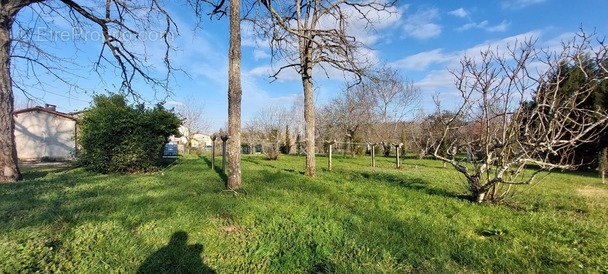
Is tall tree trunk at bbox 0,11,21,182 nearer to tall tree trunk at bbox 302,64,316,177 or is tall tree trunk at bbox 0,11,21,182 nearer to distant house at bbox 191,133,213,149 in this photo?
tall tree trunk at bbox 302,64,316,177

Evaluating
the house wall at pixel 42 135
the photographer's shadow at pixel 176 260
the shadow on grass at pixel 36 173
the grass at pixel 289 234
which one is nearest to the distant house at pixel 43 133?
the house wall at pixel 42 135

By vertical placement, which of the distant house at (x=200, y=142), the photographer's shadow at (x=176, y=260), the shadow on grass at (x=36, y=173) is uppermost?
the distant house at (x=200, y=142)

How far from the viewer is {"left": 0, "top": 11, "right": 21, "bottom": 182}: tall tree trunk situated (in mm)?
7789

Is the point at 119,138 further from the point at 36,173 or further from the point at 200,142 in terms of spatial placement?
the point at 200,142

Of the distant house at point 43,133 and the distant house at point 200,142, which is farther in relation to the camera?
the distant house at point 200,142

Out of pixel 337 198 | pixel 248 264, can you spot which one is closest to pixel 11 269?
pixel 248 264

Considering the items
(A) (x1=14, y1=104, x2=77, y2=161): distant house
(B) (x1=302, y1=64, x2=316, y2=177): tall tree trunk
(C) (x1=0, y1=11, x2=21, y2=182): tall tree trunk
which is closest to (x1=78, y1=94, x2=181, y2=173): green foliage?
(C) (x1=0, y1=11, x2=21, y2=182): tall tree trunk

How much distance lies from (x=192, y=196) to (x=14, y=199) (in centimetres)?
283

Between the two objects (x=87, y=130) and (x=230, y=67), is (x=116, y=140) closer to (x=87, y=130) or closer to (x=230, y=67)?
(x=87, y=130)

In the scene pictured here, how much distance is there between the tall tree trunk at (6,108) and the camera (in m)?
7.79

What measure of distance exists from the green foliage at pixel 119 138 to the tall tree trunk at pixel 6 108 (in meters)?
2.04

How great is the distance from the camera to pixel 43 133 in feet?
68.8

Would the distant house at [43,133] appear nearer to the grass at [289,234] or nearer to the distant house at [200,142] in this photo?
the distant house at [200,142]

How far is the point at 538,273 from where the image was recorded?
2725 millimetres
